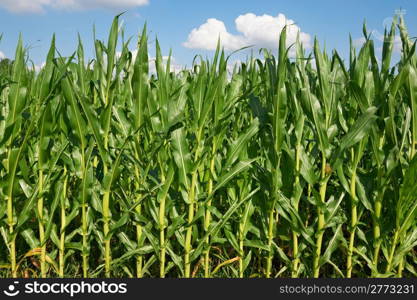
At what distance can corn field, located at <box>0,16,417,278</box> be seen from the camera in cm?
260

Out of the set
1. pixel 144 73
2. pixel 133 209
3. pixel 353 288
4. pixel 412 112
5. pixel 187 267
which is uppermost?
pixel 144 73

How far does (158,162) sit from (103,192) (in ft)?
1.34

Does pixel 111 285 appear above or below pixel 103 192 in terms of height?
below

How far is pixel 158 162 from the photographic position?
2.76 m

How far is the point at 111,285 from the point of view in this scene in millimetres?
2691

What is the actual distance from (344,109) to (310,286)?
123 centimetres

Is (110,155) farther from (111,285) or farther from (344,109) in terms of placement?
(344,109)

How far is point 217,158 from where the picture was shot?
2.93 metres

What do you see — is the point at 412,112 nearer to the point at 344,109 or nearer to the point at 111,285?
the point at 344,109

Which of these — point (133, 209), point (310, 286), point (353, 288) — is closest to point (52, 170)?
point (133, 209)

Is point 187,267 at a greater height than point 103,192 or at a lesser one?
lesser

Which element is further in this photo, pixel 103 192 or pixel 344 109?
pixel 344 109

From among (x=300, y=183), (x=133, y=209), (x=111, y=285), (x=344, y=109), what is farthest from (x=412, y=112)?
(x=111, y=285)

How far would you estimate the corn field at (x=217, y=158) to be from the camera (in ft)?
8.54
